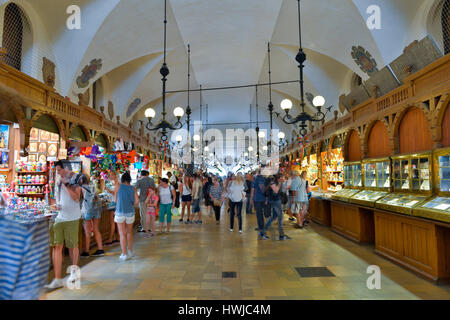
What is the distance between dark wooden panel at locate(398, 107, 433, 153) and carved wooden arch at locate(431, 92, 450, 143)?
0.31 m

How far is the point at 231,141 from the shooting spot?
29453mm

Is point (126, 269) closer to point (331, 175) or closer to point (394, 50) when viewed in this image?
point (394, 50)

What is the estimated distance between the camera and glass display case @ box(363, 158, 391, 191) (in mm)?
5430

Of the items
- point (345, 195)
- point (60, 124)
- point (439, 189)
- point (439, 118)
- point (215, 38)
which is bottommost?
point (345, 195)

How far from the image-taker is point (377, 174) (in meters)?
5.76

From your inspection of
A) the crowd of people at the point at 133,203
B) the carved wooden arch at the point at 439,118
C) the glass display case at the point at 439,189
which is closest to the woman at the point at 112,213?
the crowd of people at the point at 133,203

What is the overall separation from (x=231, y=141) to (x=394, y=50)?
2325 cm

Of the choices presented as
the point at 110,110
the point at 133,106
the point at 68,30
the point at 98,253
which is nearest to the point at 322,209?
the point at 98,253

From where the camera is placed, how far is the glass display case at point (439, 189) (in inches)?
141

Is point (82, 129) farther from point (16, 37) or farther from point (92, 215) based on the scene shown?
point (92, 215)

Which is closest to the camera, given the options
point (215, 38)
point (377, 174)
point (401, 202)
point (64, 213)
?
point (64, 213)

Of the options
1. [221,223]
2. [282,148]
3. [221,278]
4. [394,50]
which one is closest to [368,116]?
[394,50]

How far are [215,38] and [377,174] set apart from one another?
780 centimetres

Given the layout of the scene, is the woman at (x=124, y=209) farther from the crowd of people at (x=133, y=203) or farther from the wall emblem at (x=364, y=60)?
the wall emblem at (x=364, y=60)
